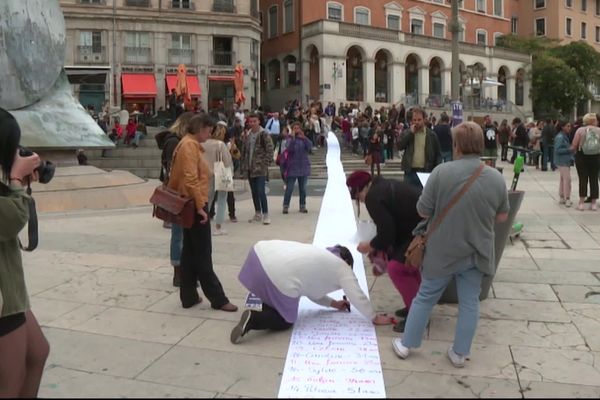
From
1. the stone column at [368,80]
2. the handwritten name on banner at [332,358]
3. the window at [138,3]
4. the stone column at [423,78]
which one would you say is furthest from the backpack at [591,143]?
the stone column at [423,78]

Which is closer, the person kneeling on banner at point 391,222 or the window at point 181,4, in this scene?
the person kneeling on banner at point 391,222

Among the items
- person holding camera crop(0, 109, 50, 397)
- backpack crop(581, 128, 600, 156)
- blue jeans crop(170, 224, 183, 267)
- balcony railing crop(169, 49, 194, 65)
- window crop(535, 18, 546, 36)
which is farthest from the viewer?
window crop(535, 18, 546, 36)

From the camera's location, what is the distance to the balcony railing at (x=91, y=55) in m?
37.3

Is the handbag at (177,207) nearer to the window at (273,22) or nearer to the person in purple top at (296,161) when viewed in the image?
the person in purple top at (296,161)

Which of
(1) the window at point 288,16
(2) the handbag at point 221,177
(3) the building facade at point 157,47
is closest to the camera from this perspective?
(2) the handbag at point 221,177

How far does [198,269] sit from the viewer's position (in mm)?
5172

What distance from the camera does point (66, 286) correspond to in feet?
19.3

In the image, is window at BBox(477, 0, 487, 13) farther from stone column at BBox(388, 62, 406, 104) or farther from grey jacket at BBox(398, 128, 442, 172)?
grey jacket at BBox(398, 128, 442, 172)

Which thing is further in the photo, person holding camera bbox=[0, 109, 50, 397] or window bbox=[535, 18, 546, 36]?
window bbox=[535, 18, 546, 36]

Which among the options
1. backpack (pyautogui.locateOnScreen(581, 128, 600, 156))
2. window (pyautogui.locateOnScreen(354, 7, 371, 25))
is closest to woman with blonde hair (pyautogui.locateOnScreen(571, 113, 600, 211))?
backpack (pyautogui.locateOnScreen(581, 128, 600, 156))

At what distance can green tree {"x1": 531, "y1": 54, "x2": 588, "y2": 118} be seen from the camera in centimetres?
5358

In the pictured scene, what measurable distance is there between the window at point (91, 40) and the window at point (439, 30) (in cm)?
2878

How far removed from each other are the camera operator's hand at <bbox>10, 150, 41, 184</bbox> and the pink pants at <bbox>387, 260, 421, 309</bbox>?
2.79 m

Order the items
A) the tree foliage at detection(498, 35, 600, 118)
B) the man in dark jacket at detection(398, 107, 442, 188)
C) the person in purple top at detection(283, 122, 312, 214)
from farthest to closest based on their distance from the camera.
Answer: the tree foliage at detection(498, 35, 600, 118), the person in purple top at detection(283, 122, 312, 214), the man in dark jacket at detection(398, 107, 442, 188)
